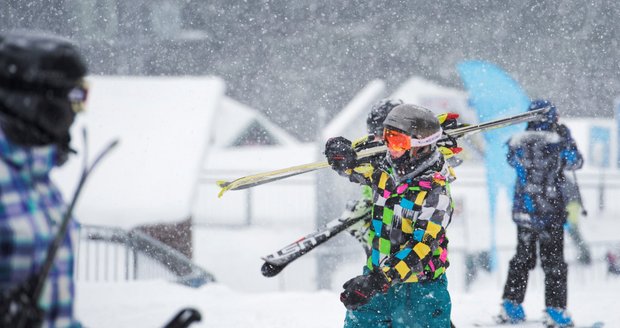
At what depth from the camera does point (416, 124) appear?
267 centimetres

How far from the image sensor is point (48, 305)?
1.43 m

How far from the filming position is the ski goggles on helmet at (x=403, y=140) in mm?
2658

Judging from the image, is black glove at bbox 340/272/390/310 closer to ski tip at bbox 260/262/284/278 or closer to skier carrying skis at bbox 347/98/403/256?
ski tip at bbox 260/262/284/278

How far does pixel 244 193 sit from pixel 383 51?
632 centimetres

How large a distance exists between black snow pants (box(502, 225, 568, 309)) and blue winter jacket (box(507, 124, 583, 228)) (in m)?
0.08

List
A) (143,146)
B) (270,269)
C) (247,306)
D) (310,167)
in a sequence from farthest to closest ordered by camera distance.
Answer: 1. (143,146)
2. (247,306)
3. (310,167)
4. (270,269)

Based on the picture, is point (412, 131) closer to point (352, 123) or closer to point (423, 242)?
point (423, 242)

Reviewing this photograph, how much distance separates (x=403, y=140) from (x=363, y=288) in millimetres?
654

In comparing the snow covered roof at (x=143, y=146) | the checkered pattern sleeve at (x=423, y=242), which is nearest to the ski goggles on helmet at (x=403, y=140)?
the checkered pattern sleeve at (x=423, y=242)

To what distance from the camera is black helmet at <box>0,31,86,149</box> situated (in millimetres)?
1399

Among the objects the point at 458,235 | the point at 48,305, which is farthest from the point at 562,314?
the point at 458,235

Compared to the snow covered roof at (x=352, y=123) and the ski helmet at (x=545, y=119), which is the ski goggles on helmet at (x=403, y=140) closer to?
the ski helmet at (x=545, y=119)

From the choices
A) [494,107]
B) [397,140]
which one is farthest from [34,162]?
[494,107]

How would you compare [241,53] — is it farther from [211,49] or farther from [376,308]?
[376,308]
